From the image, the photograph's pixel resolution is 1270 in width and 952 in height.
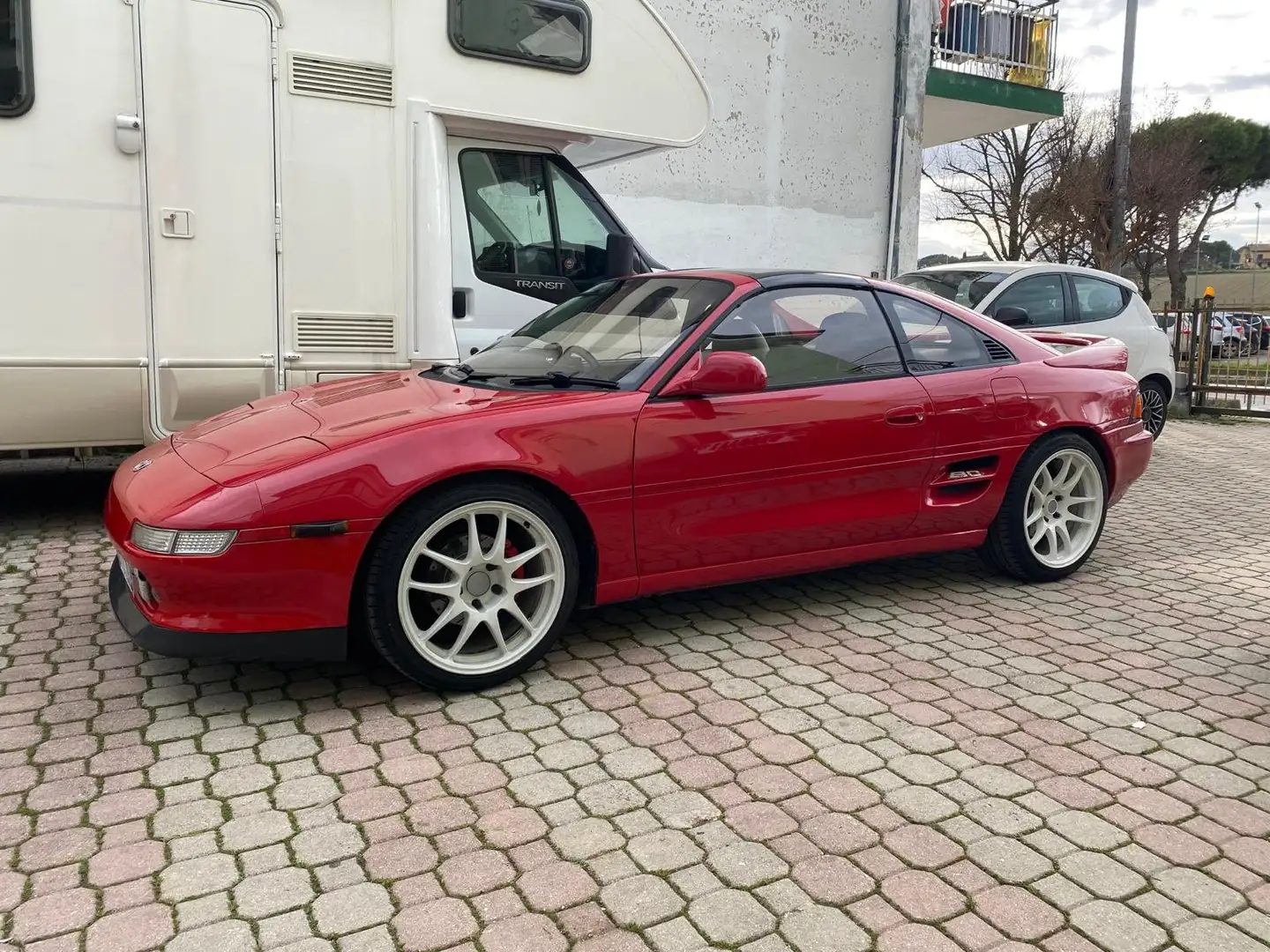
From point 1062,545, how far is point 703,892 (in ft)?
11.1

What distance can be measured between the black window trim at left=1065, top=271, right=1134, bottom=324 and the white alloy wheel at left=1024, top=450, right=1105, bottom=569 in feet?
14.5

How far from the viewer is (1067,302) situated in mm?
9211

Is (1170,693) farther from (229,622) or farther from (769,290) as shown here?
(229,622)

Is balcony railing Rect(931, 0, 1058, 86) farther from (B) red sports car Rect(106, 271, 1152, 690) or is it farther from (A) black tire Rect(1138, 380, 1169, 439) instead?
(B) red sports car Rect(106, 271, 1152, 690)

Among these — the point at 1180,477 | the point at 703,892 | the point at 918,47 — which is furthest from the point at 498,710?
the point at 918,47

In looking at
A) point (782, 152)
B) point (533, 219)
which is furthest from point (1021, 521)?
point (782, 152)

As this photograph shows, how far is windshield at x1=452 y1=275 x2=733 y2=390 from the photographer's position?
412cm

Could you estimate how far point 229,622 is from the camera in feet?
10.7

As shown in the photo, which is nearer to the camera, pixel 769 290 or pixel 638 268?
pixel 769 290

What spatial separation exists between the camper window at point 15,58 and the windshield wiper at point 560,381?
122 inches

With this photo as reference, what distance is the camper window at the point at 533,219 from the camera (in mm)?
6406

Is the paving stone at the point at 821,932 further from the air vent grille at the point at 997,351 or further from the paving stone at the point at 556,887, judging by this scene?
the air vent grille at the point at 997,351

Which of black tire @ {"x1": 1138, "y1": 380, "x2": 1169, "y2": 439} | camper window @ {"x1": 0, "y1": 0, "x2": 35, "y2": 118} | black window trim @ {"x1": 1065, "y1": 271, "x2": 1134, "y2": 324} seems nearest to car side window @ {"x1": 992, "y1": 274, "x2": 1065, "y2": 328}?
black window trim @ {"x1": 1065, "y1": 271, "x2": 1134, "y2": 324}

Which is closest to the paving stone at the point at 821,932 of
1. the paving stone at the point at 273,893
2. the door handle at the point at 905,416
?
the paving stone at the point at 273,893
